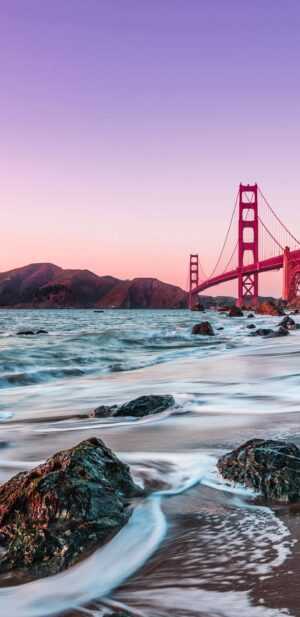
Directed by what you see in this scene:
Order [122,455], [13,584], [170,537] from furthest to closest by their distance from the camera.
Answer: [122,455] < [170,537] < [13,584]

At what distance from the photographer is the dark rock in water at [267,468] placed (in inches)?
93.4

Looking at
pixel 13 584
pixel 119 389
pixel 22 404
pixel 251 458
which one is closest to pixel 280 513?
pixel 251 458

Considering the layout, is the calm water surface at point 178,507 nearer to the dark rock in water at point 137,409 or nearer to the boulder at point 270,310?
the dark rock in water at point 137,409

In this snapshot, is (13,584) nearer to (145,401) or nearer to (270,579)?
(270,579)

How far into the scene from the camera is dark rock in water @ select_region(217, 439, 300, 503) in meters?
2.37

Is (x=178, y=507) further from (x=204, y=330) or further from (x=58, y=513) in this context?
(x=204, y=330)

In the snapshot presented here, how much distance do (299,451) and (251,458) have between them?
245 millimetres

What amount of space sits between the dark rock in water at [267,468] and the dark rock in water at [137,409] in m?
1.84

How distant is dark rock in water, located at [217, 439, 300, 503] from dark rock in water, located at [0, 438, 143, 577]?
589 mm

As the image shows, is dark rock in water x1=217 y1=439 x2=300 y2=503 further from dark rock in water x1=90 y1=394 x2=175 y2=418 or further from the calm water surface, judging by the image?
dark rock in water x1=90 y1=394 x2=175 y2=418

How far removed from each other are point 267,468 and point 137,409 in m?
2.18

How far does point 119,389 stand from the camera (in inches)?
276

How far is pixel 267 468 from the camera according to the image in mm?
2510

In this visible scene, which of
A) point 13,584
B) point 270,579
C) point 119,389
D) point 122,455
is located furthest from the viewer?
point 119,389
